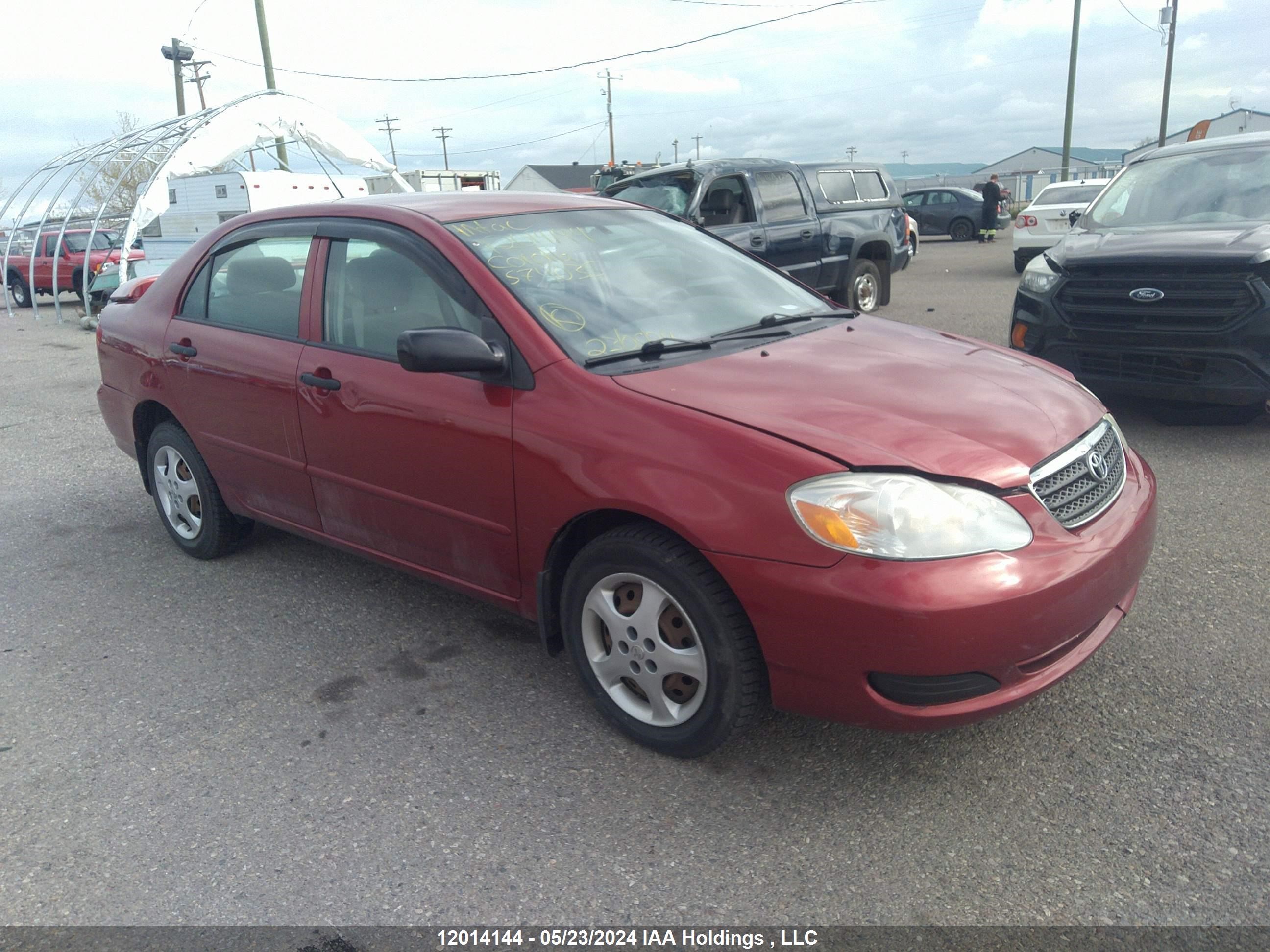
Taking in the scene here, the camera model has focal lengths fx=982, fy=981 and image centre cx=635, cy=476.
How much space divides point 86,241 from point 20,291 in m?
2.76

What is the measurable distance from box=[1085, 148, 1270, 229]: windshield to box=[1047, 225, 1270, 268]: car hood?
334 mm

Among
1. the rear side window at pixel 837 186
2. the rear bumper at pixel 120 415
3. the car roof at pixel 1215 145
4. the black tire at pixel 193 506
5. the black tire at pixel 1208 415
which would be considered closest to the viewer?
the black tire at pixel 193 506

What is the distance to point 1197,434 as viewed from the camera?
20.0 ft

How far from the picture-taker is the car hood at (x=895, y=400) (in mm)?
2625

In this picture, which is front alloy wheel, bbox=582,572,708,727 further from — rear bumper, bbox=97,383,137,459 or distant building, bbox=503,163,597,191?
distant building, bbox=503,163,597,191

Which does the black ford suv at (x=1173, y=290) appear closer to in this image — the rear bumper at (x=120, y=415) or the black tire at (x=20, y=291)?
the rear bumper at (x=120, y=415)

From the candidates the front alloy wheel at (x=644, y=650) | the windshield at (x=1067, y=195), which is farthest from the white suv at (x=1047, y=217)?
the front alloy wheel at (x=644, y=650)

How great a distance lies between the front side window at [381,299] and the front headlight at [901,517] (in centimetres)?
137

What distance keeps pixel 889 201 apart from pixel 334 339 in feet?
36.0

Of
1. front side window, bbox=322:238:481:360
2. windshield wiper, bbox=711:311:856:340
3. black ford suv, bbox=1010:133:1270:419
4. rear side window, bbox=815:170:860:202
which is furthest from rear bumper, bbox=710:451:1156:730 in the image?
rear side window, bbox=815:170:860:202

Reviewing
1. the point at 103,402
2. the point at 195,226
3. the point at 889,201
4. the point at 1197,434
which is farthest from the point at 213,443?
the point at 195,226

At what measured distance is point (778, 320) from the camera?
3672 millimetres

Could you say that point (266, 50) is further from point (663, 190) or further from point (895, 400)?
point (895, 400)

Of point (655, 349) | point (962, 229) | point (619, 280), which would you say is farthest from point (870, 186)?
point (962, 229)
